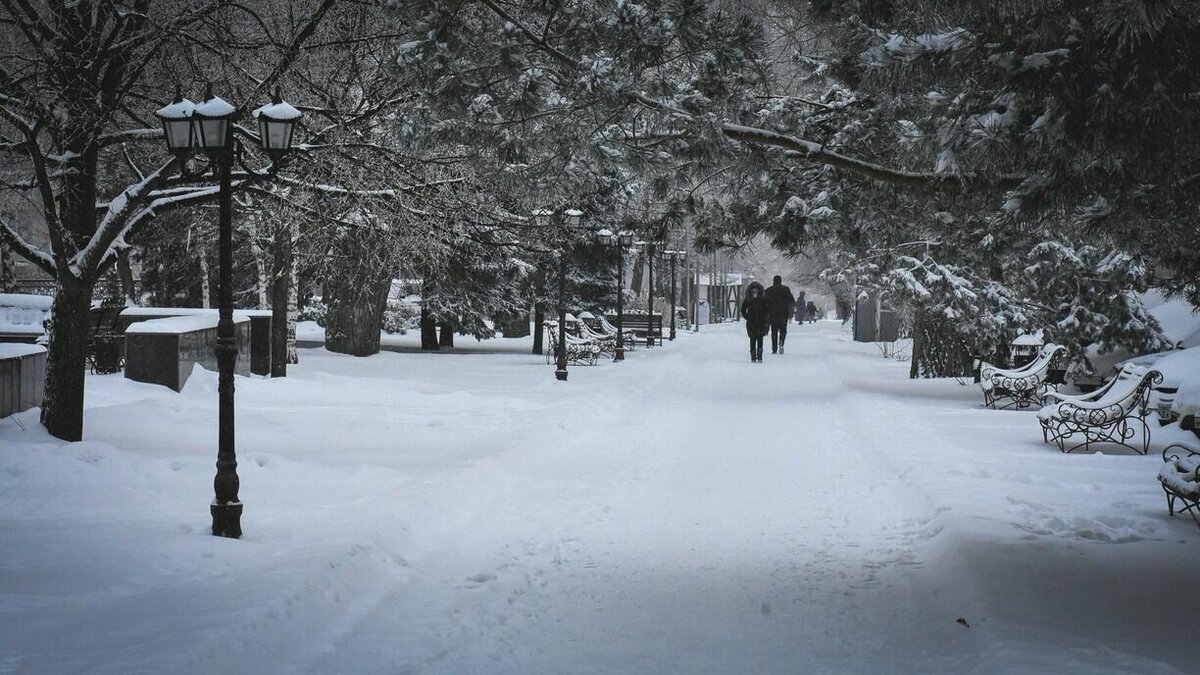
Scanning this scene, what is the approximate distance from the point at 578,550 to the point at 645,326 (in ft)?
96.9

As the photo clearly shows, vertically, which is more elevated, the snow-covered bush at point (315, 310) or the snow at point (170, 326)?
the snow-covered bush at point (315, 310)

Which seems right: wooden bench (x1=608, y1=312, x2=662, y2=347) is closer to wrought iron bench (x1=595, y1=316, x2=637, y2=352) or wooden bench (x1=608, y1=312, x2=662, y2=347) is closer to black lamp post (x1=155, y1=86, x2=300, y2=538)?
wrought iron bench (x1=595, y1=316, x2=637, y2=352)

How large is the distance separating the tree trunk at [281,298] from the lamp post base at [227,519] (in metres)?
12.0

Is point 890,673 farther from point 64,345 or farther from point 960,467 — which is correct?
point 64,345

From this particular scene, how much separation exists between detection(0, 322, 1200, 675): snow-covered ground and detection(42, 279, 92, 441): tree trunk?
33 centimetres

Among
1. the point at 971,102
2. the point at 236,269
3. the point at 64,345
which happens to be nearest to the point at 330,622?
the point at 971,102

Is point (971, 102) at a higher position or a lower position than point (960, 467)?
higher

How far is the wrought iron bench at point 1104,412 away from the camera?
42.5 ft

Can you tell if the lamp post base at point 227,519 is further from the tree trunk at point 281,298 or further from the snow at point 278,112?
the tree trunk at point 281,298

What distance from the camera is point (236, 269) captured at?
33.6 m

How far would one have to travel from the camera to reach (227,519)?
26.0ft

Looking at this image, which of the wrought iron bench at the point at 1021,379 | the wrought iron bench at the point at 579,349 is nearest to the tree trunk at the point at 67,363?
the wrought iron bench at the point at 1021,379

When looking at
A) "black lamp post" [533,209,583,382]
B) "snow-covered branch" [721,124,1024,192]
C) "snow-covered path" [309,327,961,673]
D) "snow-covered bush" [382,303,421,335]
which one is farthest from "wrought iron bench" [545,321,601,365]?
"snow-covered branch" [721,124,1024,192]

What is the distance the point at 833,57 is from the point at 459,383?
44.0 feet
